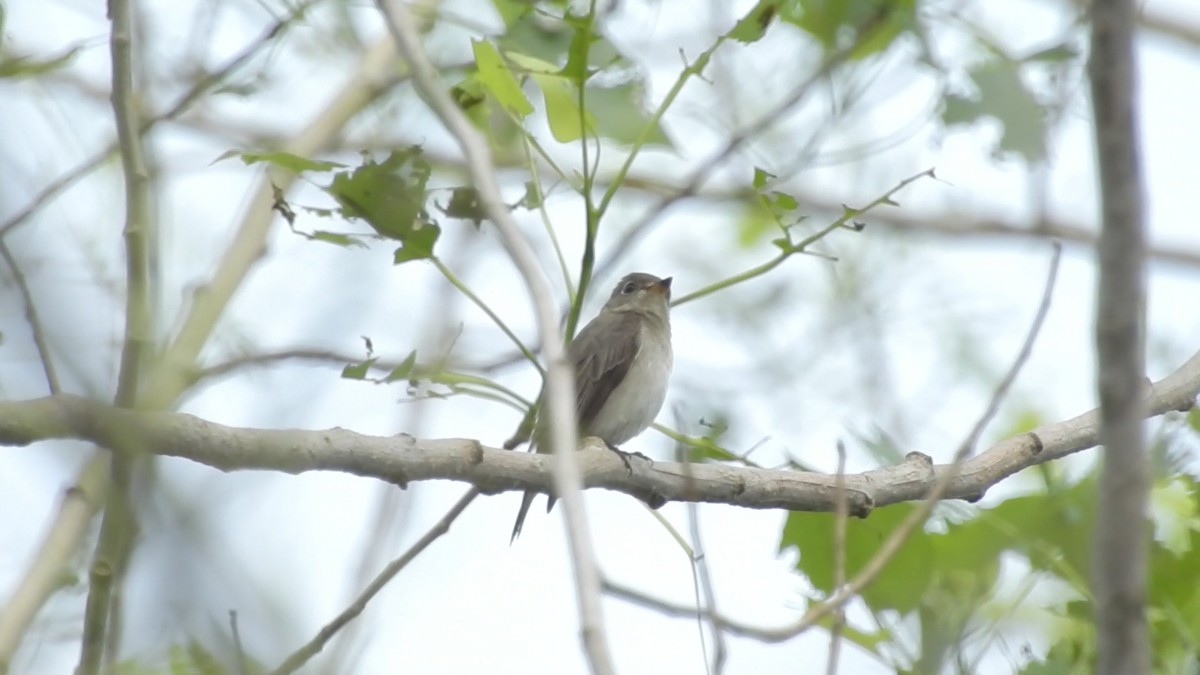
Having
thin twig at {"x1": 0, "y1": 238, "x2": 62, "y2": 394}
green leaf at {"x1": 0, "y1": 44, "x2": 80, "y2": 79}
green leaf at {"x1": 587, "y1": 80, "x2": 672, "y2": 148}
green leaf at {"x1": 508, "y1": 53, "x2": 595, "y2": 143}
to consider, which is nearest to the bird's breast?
green leaf at {"x1": 587, "y1": 80, "x2": 672, "y2": 148}

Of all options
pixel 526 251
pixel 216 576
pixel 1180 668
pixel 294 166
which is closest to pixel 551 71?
pixel 294 166

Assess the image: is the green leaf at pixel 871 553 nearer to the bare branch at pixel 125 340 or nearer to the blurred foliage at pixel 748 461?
the blurred foliage at pixel 748 461

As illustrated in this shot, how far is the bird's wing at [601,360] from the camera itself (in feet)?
21.3

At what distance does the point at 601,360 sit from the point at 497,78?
3100 millimetres

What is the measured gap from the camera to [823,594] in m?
4.00

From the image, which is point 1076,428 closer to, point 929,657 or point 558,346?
point 929,657

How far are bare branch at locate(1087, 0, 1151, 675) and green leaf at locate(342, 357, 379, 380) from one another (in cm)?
242

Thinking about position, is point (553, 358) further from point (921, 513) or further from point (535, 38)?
point (535, 38)

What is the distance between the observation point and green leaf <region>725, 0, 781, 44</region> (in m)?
3.75

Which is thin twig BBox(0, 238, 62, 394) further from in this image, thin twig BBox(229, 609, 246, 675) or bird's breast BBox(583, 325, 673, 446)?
bird's breast BBox(583, 325, 673, 446)

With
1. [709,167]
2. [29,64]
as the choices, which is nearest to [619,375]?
[709,167]

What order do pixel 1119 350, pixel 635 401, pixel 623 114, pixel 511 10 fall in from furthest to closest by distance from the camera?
pixel 635 401, pixel 511 10, pixel 623 114, pixel 1119 350

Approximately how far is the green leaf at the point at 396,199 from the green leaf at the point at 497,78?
286 mm

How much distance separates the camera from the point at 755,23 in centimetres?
379
